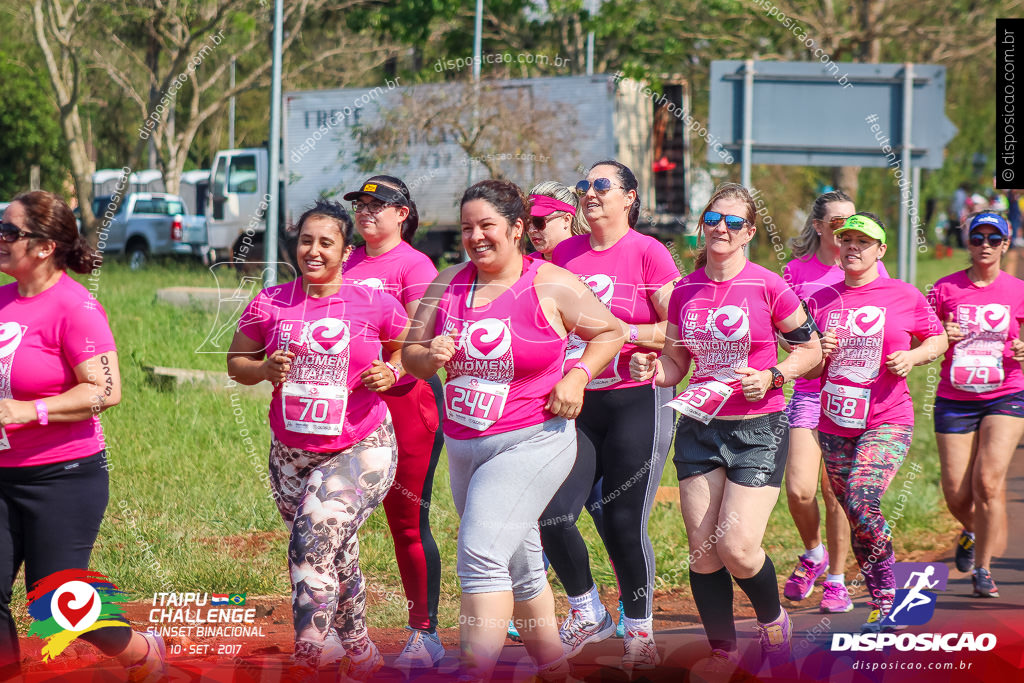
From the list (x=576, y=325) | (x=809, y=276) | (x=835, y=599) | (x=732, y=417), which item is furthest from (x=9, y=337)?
(x=835, y=599)

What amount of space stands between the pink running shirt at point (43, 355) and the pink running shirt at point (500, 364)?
1.29m

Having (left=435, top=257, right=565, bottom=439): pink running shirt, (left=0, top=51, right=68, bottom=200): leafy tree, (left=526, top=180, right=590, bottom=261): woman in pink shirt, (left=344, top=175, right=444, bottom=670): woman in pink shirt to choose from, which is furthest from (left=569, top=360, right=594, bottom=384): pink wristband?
(left=0, top=51, right=68, bottom=200): leafy tree

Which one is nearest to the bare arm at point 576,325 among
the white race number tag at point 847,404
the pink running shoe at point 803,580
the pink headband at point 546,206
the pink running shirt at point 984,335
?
the pink headband at point 546,206

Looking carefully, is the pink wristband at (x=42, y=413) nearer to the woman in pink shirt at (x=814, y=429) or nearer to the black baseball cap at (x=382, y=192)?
the black baseball cap at (x=382, y=192)

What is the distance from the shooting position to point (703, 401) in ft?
15.0

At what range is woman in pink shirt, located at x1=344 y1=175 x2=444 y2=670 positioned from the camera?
496 centimetres

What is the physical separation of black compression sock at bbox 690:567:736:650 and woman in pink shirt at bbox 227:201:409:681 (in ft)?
4.69

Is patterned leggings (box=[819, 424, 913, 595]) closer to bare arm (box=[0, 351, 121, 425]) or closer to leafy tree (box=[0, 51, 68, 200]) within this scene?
bare arm (box=[0, 351, 121, 425])

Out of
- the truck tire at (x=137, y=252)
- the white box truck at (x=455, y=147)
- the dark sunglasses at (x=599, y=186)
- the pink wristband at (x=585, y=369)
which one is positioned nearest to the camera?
the pink wristband at (x=585, y=369)

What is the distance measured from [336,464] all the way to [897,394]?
278cm

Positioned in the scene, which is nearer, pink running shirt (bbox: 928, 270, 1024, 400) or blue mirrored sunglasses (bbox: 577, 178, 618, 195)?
blue mirrored sunglasses (bbox: 577, 178, 618, 195)

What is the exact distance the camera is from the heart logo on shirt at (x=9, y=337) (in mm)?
3943

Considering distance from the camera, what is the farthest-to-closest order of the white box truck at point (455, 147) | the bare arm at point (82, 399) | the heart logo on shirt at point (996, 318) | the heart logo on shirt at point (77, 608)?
1. the white box truck at point (455, 147)
2. the heart logo on shirt at point (996, 318)
3. the heart logo on shirt at point (77, 608)
4. the bare arm at point (82, 399)

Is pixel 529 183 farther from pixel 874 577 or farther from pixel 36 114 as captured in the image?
pixel 36 114
